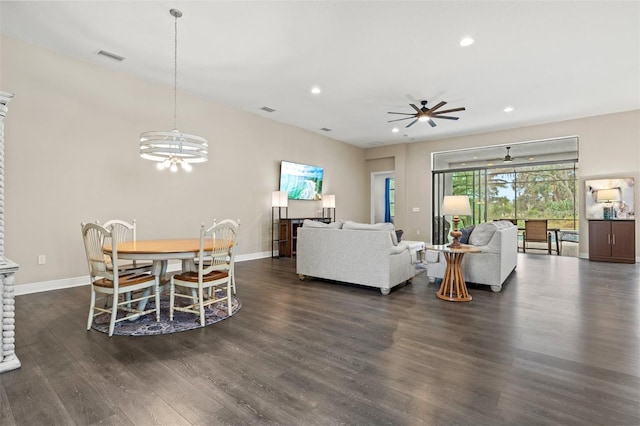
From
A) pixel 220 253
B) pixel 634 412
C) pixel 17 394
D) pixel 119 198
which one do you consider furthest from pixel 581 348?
pixel 119 198

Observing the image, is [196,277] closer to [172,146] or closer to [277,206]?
[172,146]

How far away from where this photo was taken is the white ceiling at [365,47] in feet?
11.3

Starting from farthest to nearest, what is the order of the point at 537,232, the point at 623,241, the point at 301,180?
1. the point at 301,180
2. the point at 537,232
3. the point at 623,241

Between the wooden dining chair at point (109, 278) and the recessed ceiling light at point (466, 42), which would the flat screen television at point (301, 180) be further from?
the wooden dining chair at point (109, 278)

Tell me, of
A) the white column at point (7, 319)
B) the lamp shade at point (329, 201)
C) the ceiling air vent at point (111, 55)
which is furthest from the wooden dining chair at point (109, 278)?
the lamp shade at point (329, 201)

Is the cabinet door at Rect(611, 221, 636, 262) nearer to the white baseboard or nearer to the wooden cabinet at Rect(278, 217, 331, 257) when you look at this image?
the wooden cabinet at Rect(278, 217, 331, 257)

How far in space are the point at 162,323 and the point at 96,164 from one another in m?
3.07

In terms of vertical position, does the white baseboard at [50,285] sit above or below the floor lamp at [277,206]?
below

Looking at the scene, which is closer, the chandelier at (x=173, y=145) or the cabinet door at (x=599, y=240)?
the chandelier at (x=173, y=145)

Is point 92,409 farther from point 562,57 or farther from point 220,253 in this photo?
point 562,57

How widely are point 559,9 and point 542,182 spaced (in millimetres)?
6425

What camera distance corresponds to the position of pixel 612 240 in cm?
673

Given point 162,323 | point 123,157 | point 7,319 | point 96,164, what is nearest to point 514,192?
point 162,323

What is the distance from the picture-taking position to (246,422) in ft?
5.45
